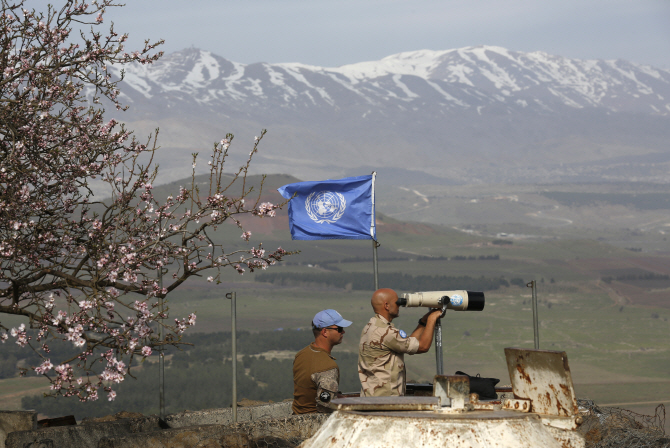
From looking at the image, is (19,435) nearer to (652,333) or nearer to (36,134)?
(36,134)

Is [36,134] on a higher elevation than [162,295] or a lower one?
higher

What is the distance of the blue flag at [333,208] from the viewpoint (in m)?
13.8

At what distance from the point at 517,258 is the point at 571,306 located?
4376 centimetres

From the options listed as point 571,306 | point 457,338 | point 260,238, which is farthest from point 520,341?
point 260,238

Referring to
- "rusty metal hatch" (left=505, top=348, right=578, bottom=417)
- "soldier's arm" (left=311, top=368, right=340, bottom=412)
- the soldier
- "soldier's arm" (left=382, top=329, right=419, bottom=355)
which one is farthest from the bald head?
"rusty metal hatch" (left=505, top=348, right=578, bottom=417)

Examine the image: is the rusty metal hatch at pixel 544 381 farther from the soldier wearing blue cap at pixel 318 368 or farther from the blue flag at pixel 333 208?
the blue flag at pixel 333 208

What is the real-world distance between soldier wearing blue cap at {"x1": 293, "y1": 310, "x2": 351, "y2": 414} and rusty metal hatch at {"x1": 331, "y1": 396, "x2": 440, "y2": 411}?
10.4 feet

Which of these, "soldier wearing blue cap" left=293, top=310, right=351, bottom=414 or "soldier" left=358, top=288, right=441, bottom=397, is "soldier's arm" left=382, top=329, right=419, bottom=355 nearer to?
"soldier" left=358, top=288, right=441, bottom=397

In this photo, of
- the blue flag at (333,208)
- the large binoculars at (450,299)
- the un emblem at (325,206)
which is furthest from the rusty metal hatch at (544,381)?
the un emblem at (325,206)

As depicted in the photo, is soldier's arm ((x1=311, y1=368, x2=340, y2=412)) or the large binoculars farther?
soldier's arm ((x1=311, y1=368, x2=340, y2=412))

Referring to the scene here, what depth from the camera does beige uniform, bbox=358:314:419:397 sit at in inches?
330

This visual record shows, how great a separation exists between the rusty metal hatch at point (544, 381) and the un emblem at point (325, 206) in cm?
757

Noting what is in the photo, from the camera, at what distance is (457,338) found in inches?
3656

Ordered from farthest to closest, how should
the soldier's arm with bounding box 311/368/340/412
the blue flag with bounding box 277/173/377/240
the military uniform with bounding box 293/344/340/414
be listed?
the blue flag with bounding box 277/173/377/240 → the military uniform with bounding box 293/344/340/414 → the soldier's arm with bounding box 311/368/340/412
